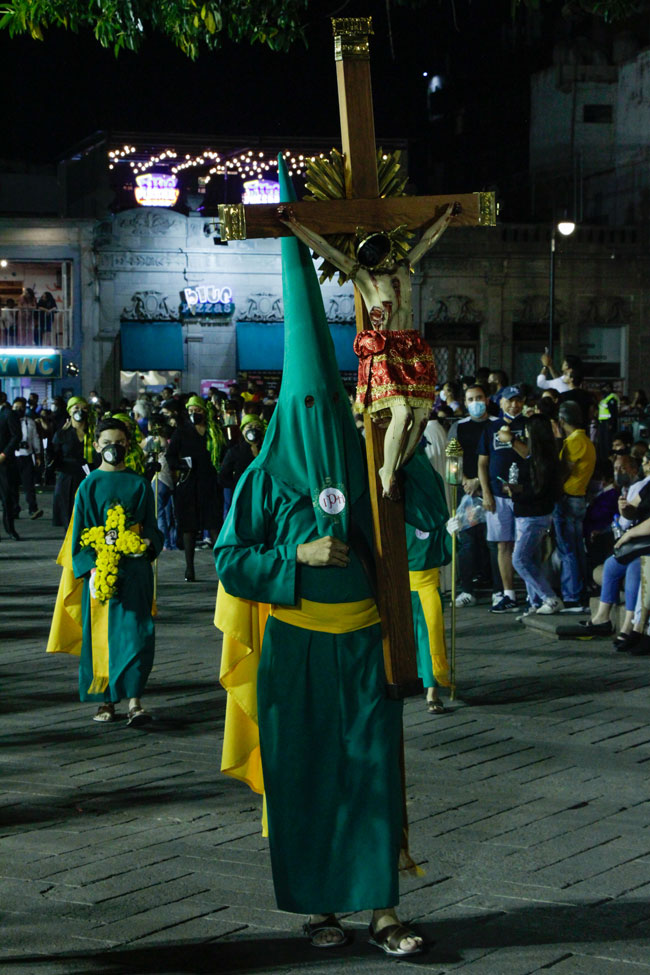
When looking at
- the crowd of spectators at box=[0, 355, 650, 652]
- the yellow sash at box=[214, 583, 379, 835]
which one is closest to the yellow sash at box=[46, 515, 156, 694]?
the crowd of spectators at box=[0, 355, 650, 652]

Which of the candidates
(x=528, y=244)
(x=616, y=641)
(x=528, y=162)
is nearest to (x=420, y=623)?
(x=616, y=641)

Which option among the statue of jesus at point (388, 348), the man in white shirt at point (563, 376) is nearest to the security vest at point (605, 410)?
the man in white shirt at point (563, 376)

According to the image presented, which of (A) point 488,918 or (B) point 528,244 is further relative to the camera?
(B) point 528,244

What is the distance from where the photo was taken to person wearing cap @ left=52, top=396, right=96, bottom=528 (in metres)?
14.5

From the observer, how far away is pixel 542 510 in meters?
11.0

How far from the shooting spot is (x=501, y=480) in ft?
37.8

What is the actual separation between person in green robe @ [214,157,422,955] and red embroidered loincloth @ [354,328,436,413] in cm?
21

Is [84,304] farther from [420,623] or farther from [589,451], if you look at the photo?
[420,623]

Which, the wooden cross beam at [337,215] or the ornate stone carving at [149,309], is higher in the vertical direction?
the ornate stone carving at [149,309]

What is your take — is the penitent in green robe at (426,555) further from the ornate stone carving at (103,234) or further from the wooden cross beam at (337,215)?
the ornate stone carving at (103,234)

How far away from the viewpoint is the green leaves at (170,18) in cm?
779

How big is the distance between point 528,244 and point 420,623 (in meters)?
26.9

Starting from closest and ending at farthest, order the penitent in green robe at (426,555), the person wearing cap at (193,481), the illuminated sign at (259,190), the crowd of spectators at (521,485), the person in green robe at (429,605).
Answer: the penitent in green robe at (426,555) → the person in green robe at (429,605) → the crowd of spectators at (521,485) → the person wearing cap at (193,481) → the illuminated sign at (259,190)

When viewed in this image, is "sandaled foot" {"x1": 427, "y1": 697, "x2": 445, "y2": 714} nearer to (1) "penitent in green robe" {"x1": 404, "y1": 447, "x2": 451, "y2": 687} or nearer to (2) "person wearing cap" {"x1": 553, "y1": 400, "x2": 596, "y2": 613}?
(1) "penitent in green robe" {"x1": 404, "y1": 447, "x2": 451, "y2": 687}
